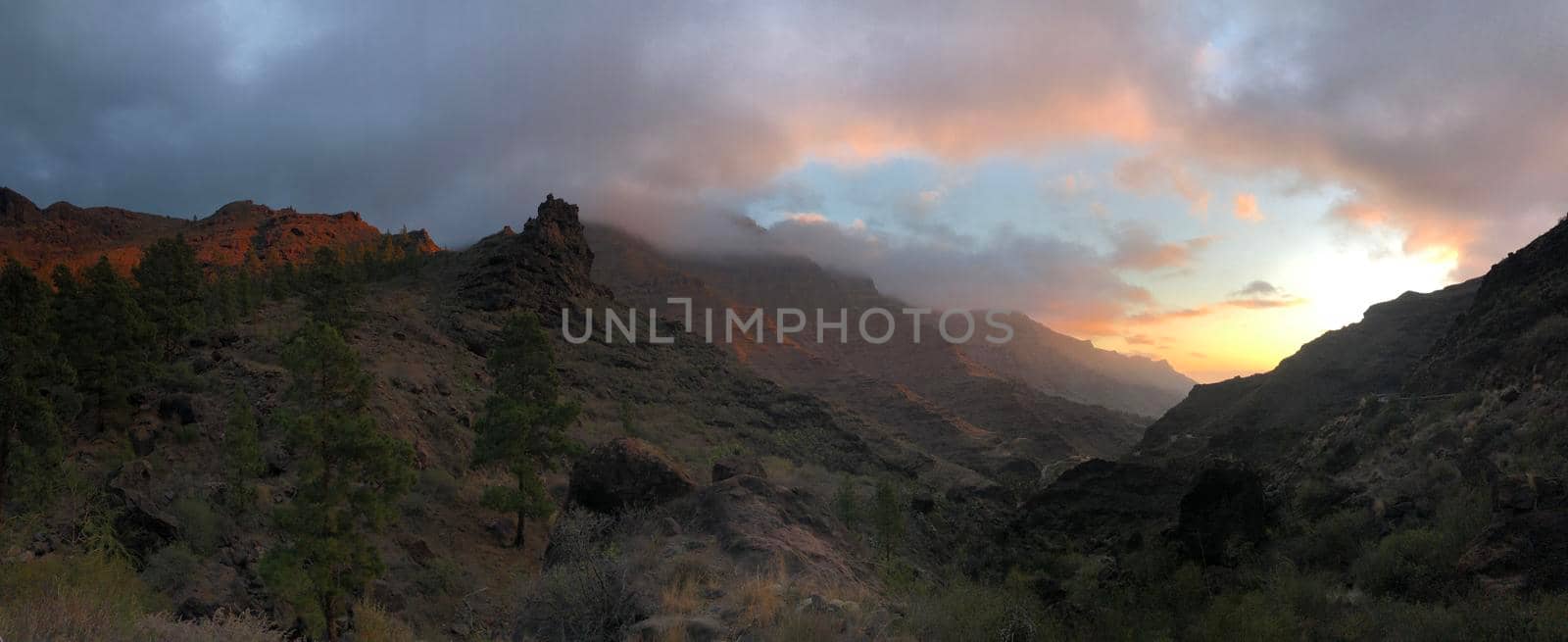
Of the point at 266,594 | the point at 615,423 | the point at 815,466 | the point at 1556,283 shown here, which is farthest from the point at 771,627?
the point at 815,466

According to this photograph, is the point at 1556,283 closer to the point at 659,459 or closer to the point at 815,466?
the point at 659,459

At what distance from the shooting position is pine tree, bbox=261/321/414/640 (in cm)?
1662

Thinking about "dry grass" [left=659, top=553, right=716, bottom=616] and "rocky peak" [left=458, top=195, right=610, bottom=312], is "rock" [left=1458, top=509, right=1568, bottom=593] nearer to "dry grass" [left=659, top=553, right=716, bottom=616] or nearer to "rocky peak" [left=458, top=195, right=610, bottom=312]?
"dry grass" [left=659, top=553, right=716, bottom=616]

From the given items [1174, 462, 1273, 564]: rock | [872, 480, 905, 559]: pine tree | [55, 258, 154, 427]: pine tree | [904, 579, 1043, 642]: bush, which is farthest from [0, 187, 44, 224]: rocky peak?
[1174, 462, 1273, 564]: rock

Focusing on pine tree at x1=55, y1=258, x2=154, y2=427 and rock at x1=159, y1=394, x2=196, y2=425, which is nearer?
pine tree at x1=55, y1=258, x2=154, y2=427

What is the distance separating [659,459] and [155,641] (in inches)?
490

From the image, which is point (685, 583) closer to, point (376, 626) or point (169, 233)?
point (376, 626)

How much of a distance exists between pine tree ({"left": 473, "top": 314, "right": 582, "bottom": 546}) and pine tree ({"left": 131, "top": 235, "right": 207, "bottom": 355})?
1577 centimetres

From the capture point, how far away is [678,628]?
815 cm

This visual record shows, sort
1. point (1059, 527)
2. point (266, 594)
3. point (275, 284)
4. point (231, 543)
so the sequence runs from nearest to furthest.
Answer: point (266, 594) < point (231, 543) < point (1059, 527) < point (275, 284)

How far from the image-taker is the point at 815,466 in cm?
5666

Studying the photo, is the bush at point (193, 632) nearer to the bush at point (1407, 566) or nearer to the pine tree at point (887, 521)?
the bush at point (1407, 566)

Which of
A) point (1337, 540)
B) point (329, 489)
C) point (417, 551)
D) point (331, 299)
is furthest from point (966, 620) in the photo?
point (331, 299)

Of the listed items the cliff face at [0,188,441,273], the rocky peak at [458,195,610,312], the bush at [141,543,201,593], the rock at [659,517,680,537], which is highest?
the cliff face at [0,188,441,273]
